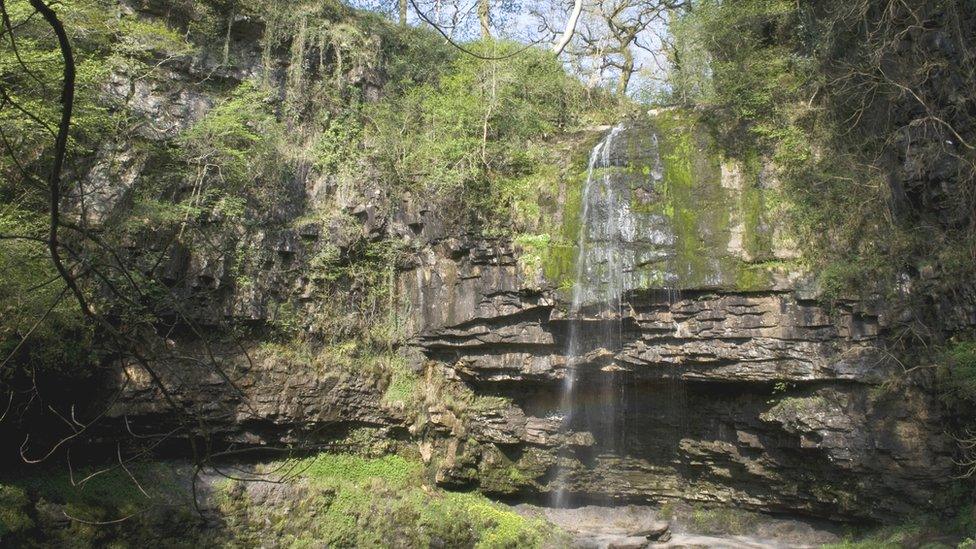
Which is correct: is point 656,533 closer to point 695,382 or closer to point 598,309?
point 695,382

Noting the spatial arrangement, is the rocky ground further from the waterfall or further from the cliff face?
the waterfall

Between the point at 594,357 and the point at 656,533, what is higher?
the point at 594,357

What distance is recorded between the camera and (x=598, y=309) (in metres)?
10.8

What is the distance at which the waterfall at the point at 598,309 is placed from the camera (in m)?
10.9

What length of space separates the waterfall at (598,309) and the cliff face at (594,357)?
113mm

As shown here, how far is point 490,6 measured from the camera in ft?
17.2

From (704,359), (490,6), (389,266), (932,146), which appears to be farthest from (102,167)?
(932,146)

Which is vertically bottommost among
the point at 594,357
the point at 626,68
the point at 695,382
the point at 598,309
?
the point at 695,382

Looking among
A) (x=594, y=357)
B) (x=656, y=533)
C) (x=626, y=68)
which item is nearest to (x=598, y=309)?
(x=594, y=357)

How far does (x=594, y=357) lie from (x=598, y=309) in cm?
89

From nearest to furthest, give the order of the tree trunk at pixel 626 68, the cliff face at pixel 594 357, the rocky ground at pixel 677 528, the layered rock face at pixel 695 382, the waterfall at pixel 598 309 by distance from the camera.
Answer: the layered rock face at pixel 695 382
the cliff face at pixel 594 357
the rocky ground at pixel 677 528
the waterfall at pixel 598 309
the tree trunk at pixel 626 68

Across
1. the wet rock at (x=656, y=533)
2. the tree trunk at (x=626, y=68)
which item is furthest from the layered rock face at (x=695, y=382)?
the tree trunk at (x=626, y=68)

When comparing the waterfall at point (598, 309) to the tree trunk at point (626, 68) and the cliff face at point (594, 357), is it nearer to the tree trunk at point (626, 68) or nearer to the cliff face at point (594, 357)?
the cliff face at point (594, 357)

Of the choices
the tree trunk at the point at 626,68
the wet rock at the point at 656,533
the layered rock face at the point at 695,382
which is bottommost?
the wet rock at the point at 656,533
